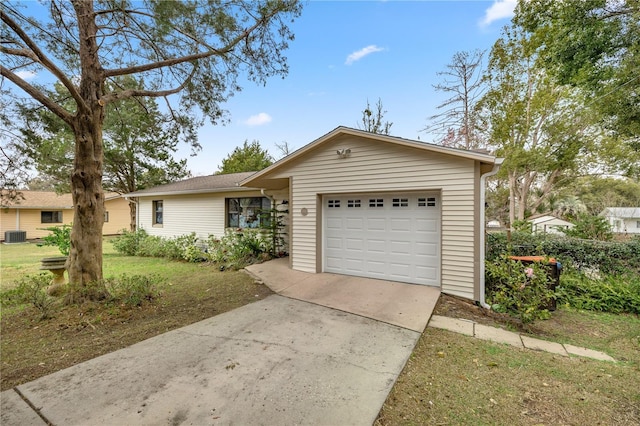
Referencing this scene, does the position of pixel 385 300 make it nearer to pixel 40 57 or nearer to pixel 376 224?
pixel 376 224

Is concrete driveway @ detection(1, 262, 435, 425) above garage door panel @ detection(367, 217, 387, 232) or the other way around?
the other way around

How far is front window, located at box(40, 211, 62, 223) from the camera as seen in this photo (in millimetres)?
20559

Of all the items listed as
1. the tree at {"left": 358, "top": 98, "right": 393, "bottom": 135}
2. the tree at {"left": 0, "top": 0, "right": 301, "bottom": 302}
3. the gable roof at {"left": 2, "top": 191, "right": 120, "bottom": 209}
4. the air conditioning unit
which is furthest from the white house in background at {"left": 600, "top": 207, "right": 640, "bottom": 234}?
the air conditioning unit

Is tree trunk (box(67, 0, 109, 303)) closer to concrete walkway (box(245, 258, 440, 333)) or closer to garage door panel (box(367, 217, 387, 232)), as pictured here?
concrete walkway (box(245, 258, 440, 333))

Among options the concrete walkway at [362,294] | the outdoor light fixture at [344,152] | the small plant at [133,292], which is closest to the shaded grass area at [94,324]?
the small plant at [133,292]

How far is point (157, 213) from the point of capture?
44.7 feet

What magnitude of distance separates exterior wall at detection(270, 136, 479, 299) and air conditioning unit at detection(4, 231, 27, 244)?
2234cm

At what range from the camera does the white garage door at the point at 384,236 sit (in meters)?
6.05

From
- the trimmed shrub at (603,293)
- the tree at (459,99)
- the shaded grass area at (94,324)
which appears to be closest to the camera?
the shaded grass area at (94,324)

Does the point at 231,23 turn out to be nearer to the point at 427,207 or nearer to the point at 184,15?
the point at 184,15

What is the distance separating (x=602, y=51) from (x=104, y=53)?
11.9 meters

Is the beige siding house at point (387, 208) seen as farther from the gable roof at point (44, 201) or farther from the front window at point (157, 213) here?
the gable roof at point (44, 201)

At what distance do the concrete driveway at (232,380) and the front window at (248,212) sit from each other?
6008 millimetres

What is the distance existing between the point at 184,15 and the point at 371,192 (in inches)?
207
